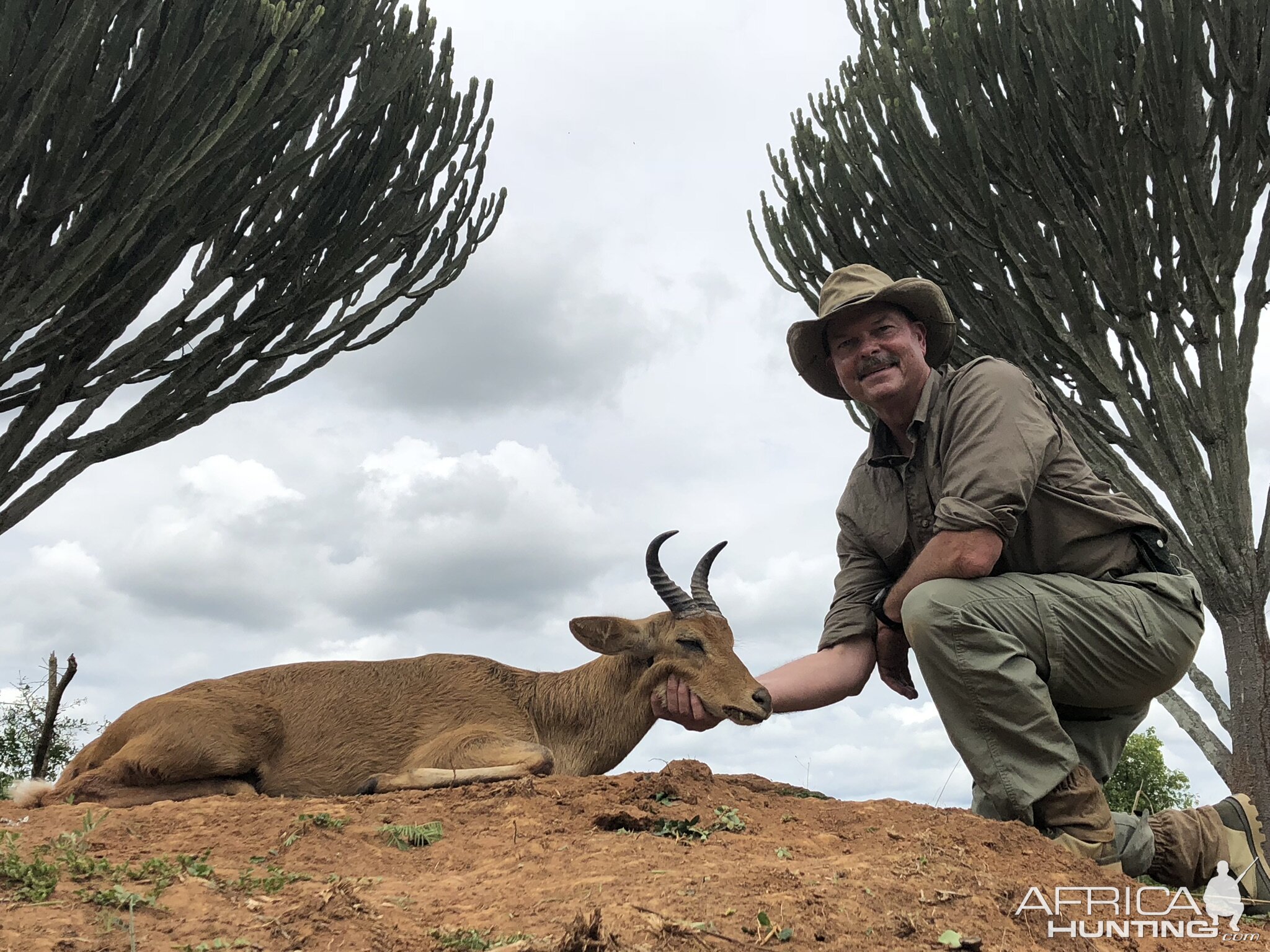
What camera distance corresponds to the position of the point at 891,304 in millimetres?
5199

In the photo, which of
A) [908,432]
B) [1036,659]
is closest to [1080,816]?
[1036,659]

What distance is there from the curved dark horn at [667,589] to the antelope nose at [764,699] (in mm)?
745

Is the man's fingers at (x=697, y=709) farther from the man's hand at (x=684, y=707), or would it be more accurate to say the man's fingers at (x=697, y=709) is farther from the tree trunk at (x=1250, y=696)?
the tree trunk at (x=1250, y=696)

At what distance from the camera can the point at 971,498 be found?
4387mm

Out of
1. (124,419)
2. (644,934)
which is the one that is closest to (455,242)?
(124,419)

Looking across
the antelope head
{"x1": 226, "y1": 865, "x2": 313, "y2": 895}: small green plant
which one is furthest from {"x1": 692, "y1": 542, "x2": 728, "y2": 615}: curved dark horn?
{"x1": 226, "y1": 865, "x2": 313, "y2": 895}: small green plant

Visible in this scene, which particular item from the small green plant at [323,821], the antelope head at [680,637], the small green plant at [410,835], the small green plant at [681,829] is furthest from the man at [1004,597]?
the small green plant at [323,821]

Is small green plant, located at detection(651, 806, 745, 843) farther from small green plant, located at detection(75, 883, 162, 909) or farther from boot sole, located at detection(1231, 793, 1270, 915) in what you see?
boot sole, located at detection(1231, 793, 1270, 915)

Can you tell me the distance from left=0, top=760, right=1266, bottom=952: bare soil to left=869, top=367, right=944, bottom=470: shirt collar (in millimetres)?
1532

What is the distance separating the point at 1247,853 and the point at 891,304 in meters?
2.99

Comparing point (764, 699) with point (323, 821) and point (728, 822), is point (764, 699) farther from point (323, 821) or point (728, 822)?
point (323, 821)

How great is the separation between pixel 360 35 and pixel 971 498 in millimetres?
7211

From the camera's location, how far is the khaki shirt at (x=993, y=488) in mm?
4383

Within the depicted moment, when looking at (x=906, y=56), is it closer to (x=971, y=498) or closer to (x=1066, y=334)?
(x=1066, y=334)
